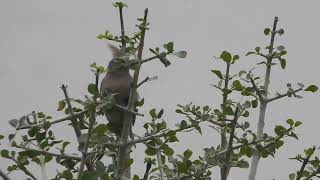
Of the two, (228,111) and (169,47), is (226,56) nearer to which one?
(228,111)

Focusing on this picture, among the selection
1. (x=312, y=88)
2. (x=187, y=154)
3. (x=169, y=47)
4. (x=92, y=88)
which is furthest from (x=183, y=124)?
(x=312, y=88)

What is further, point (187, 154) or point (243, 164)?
point (243, 164)

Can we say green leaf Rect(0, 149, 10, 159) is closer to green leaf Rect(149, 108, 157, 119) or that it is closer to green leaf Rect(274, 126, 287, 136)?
green leaf Rect(149, 108, 157, 119)

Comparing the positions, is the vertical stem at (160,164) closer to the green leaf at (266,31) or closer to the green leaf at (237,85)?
the green leaf at (237,85)

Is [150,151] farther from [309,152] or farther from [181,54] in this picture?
[309,152]

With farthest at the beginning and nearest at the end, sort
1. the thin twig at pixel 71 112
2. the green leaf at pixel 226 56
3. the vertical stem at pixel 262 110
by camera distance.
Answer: the vertical stem at pixel 262 110 < the green leaf at pixel 226 56 < the thin twig at pixel 71 112

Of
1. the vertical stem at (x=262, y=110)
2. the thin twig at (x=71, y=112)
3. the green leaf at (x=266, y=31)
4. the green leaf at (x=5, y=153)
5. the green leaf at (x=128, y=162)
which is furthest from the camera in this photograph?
the green leaf at (x=266, y=31)

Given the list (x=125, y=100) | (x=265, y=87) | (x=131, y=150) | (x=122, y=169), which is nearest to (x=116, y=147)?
(x=122, y=169)

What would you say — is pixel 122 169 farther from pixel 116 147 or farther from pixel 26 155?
pixel 26 155

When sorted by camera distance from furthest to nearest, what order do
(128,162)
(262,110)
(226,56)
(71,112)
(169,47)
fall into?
(262,110) → (226,56) → (128,162) → (169,47) → (71,112)

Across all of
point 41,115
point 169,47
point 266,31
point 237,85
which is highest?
point 266,31

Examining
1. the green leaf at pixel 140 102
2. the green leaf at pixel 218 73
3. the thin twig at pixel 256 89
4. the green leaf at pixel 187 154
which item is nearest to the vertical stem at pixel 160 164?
the green leaf at pixel 187 154

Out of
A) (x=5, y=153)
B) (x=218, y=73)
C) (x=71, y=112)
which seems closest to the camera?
(x=71, y=112)

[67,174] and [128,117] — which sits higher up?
[128,117]
